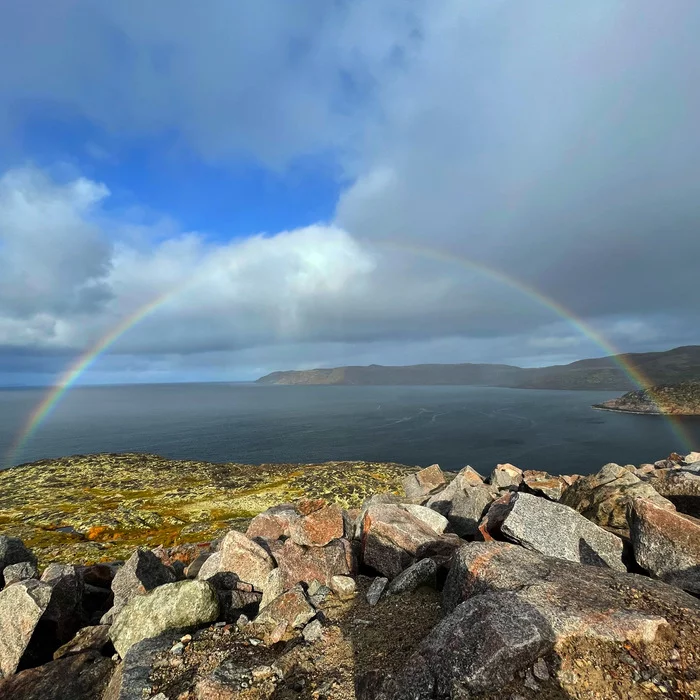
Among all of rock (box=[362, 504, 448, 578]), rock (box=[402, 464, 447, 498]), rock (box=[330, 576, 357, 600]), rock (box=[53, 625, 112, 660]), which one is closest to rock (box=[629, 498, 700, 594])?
rock (box=[362, 504, 448, 578])

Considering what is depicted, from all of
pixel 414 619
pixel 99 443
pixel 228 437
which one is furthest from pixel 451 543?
pixel 99 443

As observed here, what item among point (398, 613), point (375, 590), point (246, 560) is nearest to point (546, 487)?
point (375, 590)

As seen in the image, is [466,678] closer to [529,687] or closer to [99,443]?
[529,687]

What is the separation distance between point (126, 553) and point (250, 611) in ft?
133

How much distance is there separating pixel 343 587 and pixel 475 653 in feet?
18.9

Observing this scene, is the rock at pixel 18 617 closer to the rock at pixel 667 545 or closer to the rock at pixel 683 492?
the rock at pixel 667 545

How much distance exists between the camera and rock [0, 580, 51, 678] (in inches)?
432

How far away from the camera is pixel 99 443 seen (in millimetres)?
145750

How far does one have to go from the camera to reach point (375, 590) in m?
10.9

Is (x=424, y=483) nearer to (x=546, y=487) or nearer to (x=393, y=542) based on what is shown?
(x=546, y=487)

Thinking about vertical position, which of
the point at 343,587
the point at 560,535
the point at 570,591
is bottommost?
the point at 343,587

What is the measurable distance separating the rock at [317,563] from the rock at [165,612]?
92.5 inches

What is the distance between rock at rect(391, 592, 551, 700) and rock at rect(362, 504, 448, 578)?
5560mm

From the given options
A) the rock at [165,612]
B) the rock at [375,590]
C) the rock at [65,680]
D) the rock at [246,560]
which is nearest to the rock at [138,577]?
the rock at [246,560]
